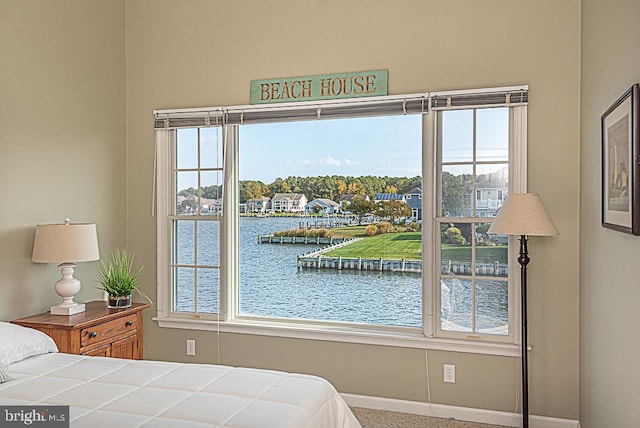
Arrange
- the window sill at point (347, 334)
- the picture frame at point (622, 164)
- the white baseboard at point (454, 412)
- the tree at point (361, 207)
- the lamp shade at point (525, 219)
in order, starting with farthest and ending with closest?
the tree at point (361, 207)
the window sill at point (347, 334)
the white baseboard at point (454, 412)
the lamp shade at point (525, 219)
the picture frame at point (622, 164)

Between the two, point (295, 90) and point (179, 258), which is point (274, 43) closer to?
point (295, 90)

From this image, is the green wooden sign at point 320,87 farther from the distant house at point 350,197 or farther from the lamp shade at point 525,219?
the lamp shade at point 525,219

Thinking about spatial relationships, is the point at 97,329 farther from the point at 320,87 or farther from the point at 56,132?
the point at 320,87

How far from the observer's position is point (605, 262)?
2.65m

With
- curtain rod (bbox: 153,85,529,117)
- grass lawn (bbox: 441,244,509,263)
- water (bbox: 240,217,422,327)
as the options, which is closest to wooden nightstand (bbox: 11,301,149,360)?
water (bbox: 240,217,422,327)

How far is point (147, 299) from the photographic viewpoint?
14.3ft

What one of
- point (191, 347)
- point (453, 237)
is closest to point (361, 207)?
point (453, 237)

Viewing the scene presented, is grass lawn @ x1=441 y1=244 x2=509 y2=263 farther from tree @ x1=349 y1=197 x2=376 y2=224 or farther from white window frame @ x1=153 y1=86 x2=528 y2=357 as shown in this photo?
tree @ x1=349 y1=197 x2=376 y2=224

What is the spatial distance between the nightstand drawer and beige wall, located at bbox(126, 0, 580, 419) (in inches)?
23.2

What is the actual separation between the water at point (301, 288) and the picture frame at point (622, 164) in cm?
130

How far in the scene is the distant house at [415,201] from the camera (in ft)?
12.6

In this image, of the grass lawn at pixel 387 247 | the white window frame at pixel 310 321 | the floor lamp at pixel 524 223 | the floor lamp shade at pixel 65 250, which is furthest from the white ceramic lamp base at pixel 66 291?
the floor lamp at pixel 524 223

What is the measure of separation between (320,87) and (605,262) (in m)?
2.16

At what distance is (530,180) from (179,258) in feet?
8.50
